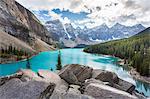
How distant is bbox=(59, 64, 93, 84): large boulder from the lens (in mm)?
4906

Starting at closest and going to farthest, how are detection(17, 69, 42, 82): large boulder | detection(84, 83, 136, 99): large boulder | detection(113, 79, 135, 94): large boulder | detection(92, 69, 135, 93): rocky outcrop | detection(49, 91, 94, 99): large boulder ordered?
detection(49, 91, 94, 99): large boulder < detection(84, 83, 136, 99): large boulder < detection(17, 69, 42, 82): large boulder < detection(113, 79, 135, 94): large boulder < detection(92, 69, 135, 93): rocky outcrop

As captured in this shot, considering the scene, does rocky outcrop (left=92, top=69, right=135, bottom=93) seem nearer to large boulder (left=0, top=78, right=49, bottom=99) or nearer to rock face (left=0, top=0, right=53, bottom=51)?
large boulder (left=0, top=78, right=49, bottom=99)

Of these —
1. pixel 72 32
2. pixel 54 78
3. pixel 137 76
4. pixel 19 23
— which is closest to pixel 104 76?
pixel 54 78

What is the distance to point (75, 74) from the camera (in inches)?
200

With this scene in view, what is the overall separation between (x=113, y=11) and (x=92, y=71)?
1912mm

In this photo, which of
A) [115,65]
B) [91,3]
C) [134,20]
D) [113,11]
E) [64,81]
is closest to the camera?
[64,81]

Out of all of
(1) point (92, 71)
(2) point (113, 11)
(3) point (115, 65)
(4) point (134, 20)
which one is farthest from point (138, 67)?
(1) point (92, 71)

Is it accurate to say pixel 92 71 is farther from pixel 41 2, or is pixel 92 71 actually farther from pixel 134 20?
pixel 134 20

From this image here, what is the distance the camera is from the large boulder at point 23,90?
3.70 meters

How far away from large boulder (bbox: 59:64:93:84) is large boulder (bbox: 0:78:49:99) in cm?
118

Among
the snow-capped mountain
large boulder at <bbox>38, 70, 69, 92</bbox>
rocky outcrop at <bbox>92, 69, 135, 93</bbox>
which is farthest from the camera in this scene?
the snow-capped mountain

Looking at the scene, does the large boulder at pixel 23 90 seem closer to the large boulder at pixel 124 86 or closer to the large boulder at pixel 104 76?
the large boulder at pixel 104 76

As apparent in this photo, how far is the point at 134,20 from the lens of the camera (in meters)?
7.27

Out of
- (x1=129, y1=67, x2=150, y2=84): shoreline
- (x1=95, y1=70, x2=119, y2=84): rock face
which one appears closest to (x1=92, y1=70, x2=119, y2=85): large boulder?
(x1=95, y1=70, x2=119, y2=84): rock face
